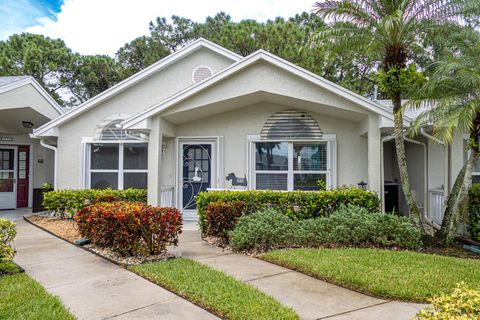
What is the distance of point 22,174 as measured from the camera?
15.0 meters

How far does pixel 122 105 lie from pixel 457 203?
10276 mm

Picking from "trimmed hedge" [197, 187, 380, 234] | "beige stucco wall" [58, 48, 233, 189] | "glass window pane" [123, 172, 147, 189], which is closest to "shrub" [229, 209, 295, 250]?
"trimmed hedge" [197, 187, 380, 234]

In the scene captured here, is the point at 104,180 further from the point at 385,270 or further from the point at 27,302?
the point at 385,270

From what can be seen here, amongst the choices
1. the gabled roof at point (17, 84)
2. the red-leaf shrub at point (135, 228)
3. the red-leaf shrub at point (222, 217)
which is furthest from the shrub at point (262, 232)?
the gabled roof at point (17, 84)

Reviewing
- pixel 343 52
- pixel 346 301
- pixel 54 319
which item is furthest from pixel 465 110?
pixel 54 319

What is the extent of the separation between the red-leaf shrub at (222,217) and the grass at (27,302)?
147 inches

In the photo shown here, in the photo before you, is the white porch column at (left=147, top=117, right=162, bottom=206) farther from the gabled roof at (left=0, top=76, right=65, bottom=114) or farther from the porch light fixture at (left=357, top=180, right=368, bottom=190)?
the gabled roof at (left=0, top=76, right=65, bottom=114)

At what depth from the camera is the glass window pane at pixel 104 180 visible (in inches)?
482

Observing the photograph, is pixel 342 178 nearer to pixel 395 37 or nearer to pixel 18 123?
pixel 395 37

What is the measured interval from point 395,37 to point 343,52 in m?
1.23

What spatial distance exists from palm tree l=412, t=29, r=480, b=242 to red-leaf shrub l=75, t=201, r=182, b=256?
224 inches

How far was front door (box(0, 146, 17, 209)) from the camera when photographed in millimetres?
14445

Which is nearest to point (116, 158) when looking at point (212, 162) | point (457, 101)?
point (212, 162)

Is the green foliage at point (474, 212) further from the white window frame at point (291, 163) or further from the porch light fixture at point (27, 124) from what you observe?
the porch light fixture at point (27, 124)
